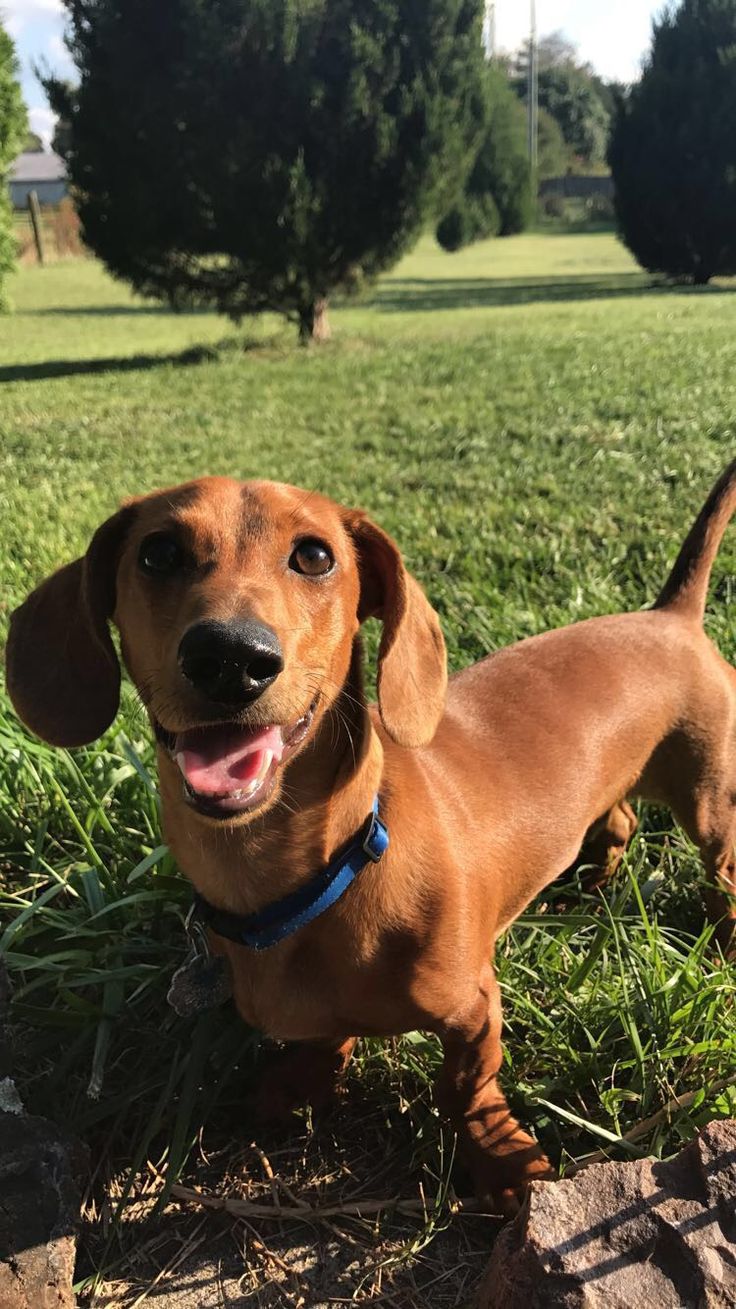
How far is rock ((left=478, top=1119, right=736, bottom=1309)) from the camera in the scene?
1.27 metres

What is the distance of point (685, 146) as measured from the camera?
798 inches

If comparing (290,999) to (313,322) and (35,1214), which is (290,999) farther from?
(313,322)

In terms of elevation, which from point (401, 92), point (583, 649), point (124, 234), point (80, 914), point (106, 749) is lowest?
point (80, 914)

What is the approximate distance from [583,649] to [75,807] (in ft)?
4.74

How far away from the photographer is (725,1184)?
1359 mm

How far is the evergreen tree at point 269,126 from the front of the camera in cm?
1061

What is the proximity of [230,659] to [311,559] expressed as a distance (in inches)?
17.1

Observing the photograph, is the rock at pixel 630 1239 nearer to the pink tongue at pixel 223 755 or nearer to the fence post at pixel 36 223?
the pink tongue at pixel 223 755

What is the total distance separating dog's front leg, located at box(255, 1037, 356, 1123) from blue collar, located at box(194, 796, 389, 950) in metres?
0.41

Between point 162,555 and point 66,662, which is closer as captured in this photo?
point 162,555

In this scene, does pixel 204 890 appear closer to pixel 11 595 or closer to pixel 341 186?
pixel 11 595

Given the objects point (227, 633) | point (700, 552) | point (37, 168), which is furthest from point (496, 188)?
point (37, 168)

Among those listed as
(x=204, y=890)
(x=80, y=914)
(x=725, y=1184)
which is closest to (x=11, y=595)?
(x=80, y=914)

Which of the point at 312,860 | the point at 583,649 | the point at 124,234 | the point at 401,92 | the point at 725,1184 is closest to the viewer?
the point at 725,1184
